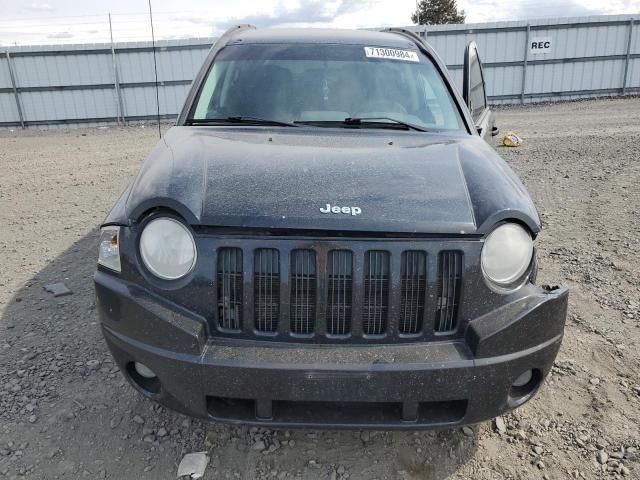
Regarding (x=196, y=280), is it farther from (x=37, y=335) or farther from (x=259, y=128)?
(x=37, y=335)

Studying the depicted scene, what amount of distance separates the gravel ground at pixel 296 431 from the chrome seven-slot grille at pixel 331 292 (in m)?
0.75

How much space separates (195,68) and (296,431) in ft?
51.1

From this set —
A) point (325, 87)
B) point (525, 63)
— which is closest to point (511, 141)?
point (325, 87)

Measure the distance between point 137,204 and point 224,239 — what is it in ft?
1.40

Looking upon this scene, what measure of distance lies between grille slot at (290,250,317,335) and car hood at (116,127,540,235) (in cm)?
12

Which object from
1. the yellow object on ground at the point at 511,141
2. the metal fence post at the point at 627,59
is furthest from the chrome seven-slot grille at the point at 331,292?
the metal fence post at the point at 627,59

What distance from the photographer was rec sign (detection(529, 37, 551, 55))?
17641mm

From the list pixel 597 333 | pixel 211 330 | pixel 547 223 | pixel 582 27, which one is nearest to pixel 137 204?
pixel 211 330

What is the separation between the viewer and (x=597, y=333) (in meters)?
3.63

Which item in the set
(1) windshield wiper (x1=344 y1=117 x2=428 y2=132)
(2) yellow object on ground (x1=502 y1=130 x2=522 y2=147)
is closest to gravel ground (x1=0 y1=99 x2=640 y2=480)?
(1) windshield wiper (x1=344 y1=117 x2=428 y2=132)

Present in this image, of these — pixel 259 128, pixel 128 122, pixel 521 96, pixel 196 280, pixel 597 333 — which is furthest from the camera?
pixel 521 96

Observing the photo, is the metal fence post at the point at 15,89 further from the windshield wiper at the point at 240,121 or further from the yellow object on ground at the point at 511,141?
the windshield wiper at the point at 240,121

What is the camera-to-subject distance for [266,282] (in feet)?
7.09

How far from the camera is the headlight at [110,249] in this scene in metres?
2.29
